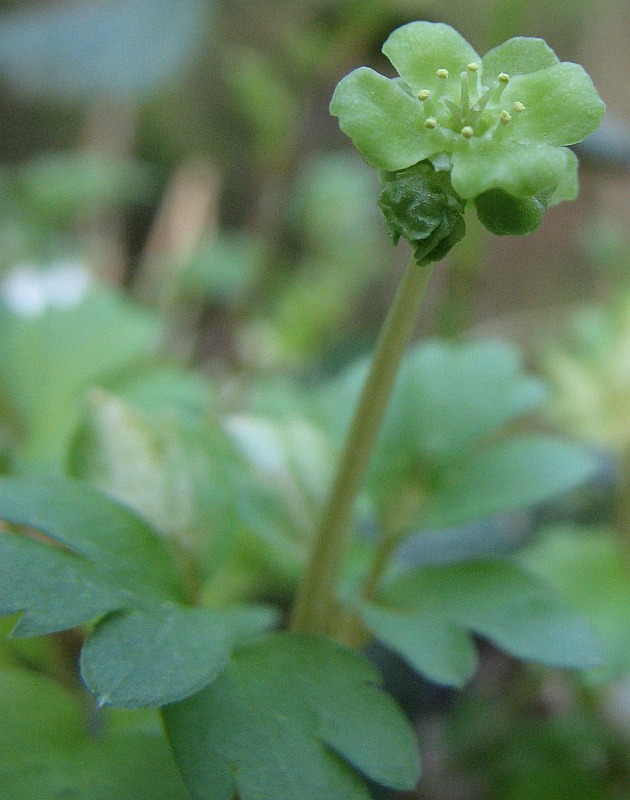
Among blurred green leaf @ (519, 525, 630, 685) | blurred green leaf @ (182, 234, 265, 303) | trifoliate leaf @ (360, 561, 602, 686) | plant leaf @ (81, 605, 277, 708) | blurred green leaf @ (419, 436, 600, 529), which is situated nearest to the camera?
plant leaf @ (81, 605, 277, 708)

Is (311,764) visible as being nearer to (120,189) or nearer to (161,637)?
(161,637)

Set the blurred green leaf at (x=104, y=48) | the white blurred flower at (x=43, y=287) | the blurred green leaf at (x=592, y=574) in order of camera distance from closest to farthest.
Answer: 1. the blurred green leaf at (x=592, y=574)
2. the white blurred flower at (x=43, y=287)
3. the blurred green leaf at (x=104, y=48)

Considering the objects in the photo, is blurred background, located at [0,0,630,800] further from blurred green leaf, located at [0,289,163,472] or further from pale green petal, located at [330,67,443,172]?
pale green petal, located at [330,67,443,172]

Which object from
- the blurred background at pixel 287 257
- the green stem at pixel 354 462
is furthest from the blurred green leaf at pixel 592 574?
the green stem at pixel 354 462

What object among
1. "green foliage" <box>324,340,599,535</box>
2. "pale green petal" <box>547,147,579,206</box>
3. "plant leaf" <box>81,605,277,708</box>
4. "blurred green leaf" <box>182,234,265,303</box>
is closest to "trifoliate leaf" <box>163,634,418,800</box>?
"plant leaf" <box>81,605,277,708</box>

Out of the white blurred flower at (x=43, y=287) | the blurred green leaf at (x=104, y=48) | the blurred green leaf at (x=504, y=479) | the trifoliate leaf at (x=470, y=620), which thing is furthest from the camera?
the blurred green leaf at (x=104, y=48)

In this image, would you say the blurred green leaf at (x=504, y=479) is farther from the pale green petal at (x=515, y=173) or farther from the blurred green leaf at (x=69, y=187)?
the blurred green leaf at (x=69, y=187)
